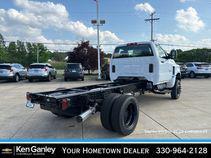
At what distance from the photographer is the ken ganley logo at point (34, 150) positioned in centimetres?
416

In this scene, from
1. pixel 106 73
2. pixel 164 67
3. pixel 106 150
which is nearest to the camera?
pixel 106 150

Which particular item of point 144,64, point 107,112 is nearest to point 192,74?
point 144,64

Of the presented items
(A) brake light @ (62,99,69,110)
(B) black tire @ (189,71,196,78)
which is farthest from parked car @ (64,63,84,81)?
(A) brake light @ (62,99,69,110)

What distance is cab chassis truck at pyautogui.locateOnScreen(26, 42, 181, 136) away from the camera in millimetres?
5867

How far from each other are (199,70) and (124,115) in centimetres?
2132

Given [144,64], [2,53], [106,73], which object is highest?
[2,53]

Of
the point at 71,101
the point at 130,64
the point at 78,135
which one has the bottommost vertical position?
the point at 78,135

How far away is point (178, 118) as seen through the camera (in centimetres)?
758

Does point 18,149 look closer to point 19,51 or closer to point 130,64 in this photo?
point 130,64

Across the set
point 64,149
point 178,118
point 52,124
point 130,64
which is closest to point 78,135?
point 52,124

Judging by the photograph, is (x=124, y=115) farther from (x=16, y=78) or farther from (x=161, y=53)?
(x=16, y=78)

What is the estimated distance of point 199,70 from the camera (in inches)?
1016

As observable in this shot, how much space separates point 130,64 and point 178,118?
2.92 meters

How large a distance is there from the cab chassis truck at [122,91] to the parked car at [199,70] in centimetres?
1544
